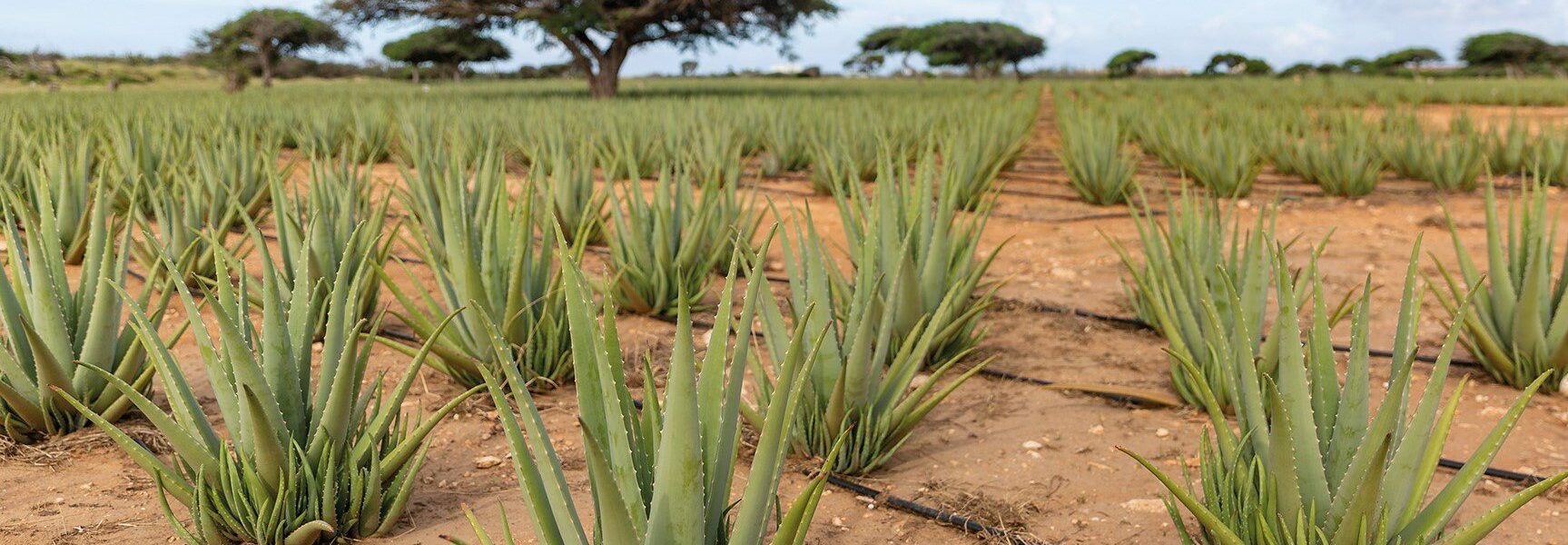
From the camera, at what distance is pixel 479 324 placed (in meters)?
2.16

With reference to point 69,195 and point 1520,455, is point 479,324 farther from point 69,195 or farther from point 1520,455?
point 1520,455

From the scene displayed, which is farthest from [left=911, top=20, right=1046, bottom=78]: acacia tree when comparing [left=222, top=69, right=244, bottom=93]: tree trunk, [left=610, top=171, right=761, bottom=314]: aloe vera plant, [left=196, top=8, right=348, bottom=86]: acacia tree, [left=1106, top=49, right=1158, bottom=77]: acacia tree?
[left=610, top=171, right=761, bottom=314]: aloe vera plant

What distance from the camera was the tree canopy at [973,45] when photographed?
49750mm

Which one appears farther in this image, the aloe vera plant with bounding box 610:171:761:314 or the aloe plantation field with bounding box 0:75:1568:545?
the aloe vera plant with bounding box 610:171:761:314

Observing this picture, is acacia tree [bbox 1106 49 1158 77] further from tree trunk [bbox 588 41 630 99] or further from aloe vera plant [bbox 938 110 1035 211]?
aloe vera plant [bbox 938 110 1035 211]

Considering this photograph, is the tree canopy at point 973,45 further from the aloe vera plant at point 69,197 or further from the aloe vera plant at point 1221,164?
the aloe vera plant at point 69,197

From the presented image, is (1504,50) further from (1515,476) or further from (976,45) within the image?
(1515,476)

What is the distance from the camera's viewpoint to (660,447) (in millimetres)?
1058

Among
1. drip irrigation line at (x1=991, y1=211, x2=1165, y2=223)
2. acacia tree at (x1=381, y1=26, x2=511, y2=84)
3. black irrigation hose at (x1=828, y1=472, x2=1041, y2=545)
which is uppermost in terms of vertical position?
acacia tree at (x1=381, y1=26, x2=511, y2=84)

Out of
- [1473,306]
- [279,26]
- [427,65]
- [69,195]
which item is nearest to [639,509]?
[1473,306]

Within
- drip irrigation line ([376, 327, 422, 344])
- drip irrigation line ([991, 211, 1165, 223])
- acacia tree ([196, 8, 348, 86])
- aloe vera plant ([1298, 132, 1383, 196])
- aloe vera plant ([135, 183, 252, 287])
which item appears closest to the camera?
aloe vera plant ([135, 183, 252, 287])

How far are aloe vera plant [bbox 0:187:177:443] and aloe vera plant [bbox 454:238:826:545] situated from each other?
1103 millimetres

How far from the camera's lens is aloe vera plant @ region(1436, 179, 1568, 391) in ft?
7.27

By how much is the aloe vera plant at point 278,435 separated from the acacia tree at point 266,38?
2957cm
